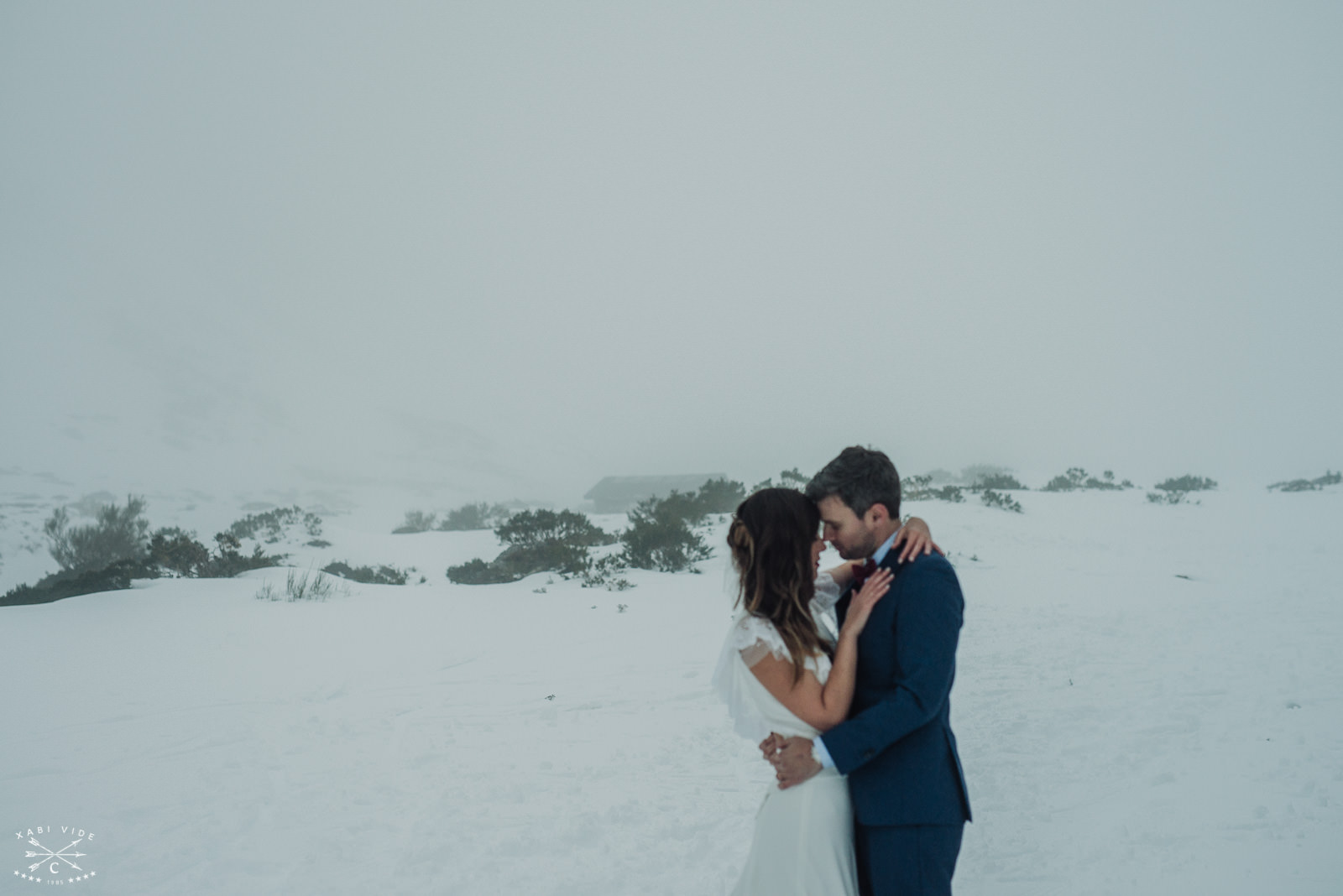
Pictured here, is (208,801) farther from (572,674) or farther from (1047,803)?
(1047,803)

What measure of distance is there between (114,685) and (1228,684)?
40.2 ft

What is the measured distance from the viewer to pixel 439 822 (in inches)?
177

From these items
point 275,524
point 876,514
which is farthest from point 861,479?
point 275,524

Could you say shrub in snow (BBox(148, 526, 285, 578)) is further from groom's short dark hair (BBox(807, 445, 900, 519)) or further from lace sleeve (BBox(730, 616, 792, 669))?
groom's short dark hair (BBox(807, 445, 900, 519))

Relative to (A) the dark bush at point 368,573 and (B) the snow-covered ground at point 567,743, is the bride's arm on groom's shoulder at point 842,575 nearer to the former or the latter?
(B) the snow-covered ground at point 567,743

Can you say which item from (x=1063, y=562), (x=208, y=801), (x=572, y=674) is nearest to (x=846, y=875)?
(x=208, y=801)

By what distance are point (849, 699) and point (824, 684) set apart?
0.09m

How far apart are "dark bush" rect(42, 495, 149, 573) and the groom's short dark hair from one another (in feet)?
63.8

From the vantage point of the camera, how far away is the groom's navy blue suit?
1.94 meters

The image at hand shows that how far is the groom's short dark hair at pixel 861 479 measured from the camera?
2217 mm

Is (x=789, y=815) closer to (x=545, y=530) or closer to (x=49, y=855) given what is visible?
(x=49, y=855)

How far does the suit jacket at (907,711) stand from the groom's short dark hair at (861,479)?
0.24 metres

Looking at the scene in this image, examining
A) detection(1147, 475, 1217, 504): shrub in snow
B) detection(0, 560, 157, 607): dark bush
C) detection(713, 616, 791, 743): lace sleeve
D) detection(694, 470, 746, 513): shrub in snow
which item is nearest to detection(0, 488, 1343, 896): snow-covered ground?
detection(713, 616, 791, 743): lace sleeve

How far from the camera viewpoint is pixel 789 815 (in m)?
2.15
